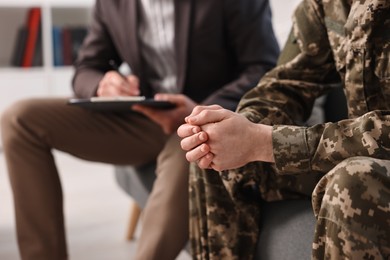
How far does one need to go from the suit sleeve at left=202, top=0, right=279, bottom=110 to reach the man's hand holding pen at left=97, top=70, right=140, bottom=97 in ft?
0.64

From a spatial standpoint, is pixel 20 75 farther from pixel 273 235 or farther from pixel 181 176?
pixel 273 235

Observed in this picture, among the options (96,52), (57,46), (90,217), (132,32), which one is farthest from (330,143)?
(57,46)

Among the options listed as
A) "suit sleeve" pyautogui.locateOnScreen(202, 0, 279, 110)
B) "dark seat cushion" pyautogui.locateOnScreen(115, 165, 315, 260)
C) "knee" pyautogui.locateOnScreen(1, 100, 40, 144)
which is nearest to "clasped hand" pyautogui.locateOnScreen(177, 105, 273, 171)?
"dark seat cushion" pyautogui.locateOnScreen(115, 165, 315, 260)

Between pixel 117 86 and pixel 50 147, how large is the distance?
235mm

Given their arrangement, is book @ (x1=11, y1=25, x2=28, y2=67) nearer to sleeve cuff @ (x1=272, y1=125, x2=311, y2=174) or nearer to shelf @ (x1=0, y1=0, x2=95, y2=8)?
shelf @ (x1=0, y1=0, x2=95, y2=8)

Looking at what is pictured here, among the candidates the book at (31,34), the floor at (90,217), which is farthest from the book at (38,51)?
the floor at (90,217)

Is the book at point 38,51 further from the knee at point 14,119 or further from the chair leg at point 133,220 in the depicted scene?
the knee at point 14,119

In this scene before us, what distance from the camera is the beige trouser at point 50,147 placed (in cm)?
140

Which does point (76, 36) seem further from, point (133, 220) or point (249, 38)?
point (249, 38)

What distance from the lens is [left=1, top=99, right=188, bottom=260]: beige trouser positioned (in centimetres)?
140

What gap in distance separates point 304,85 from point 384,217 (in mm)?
453

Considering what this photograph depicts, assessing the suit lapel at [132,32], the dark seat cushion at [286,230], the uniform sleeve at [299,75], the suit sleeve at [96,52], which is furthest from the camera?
the suit sleeve at [96,52]

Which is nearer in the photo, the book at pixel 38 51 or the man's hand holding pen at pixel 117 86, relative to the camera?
the man's hand holding pen at pixel 117 86

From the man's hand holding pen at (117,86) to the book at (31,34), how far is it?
6.66 ft
